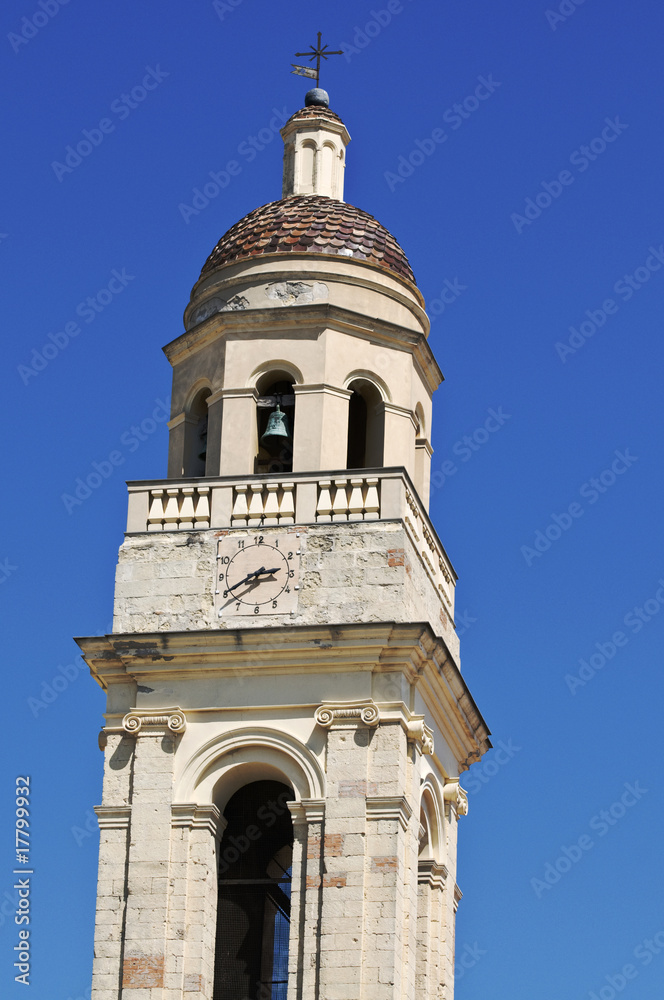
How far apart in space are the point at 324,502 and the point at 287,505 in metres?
0.48

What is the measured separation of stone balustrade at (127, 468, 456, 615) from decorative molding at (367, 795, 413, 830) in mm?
3760

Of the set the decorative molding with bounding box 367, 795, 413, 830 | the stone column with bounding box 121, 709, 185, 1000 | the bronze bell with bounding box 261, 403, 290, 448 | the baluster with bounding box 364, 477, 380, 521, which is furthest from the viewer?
the bronze bell with bounding box 261, 403, 290, 448

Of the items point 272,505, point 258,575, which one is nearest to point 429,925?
point 258,575

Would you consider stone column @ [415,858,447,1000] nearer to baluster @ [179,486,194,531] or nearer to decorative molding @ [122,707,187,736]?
decorative molding @ [122,707,187,736]

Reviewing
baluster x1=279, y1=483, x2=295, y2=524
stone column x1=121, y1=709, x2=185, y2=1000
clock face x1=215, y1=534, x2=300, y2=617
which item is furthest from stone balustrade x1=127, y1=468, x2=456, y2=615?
stone column x1=121, y1=709, x2=185, y2=1000

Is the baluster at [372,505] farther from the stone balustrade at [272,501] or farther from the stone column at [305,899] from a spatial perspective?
the stone column at [305,899]

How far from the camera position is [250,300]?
3062cm

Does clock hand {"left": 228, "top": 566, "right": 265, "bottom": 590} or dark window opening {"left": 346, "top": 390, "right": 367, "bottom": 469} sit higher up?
dark window opening {"left": 346, "top": 390, "right": 367, "bottom": 469}

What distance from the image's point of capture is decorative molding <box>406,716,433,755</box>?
2742 cm

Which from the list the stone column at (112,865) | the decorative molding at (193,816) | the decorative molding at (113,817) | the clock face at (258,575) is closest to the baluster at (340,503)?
the clock face at (258,575)

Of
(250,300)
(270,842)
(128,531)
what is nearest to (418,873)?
(270,842)

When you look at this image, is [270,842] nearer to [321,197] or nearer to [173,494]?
[173,494]

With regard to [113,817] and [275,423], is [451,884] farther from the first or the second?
[275,423]

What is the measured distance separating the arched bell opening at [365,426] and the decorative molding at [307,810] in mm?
4723
